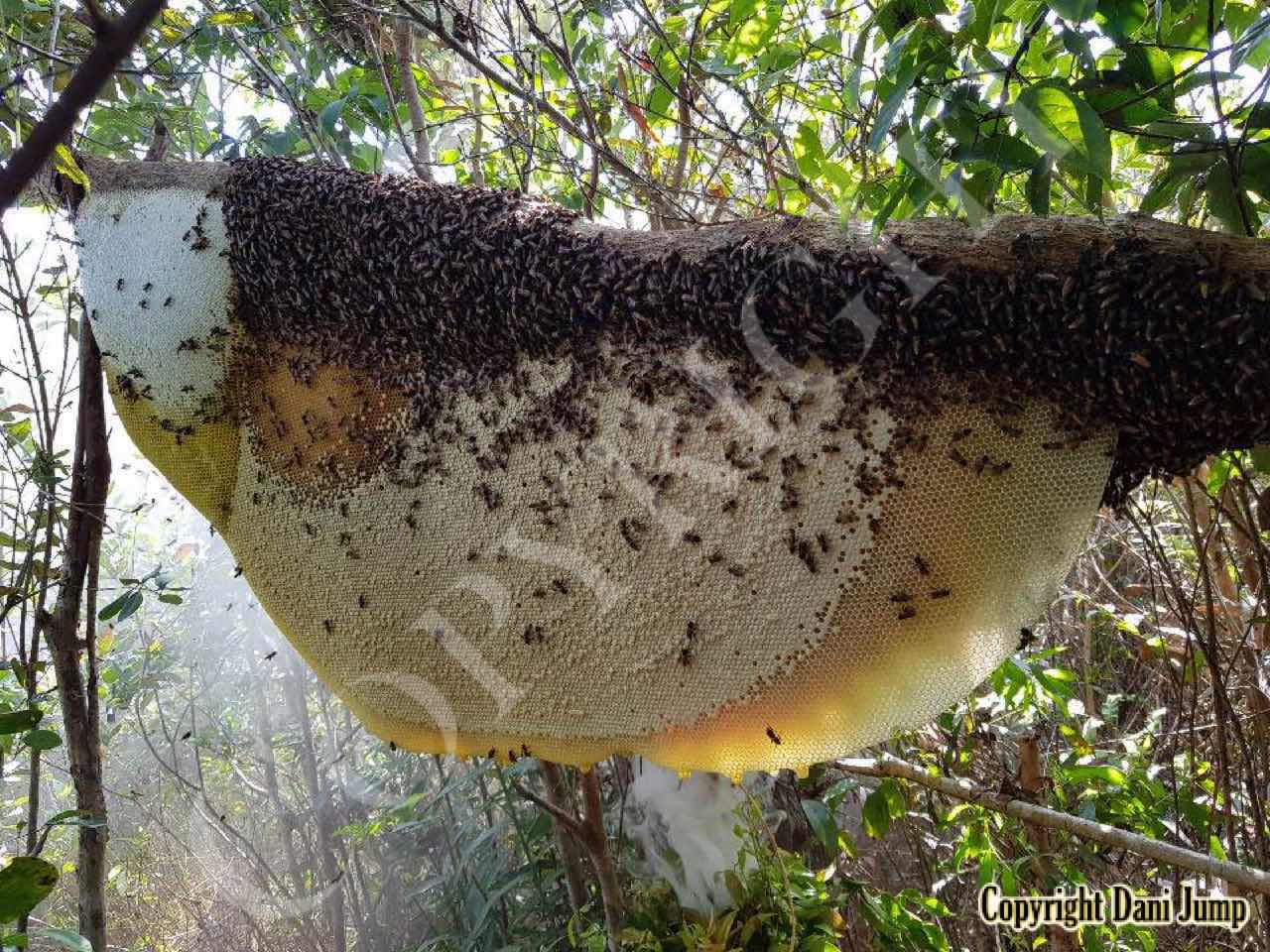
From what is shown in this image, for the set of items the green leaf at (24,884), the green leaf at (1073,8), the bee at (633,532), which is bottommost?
the green leaf at (24,884)

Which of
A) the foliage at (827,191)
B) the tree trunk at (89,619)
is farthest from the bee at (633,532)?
the tree trunk at (89,619)

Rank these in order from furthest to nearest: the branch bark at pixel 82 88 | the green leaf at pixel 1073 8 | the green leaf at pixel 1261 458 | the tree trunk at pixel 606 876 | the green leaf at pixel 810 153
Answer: the tree trunk at pixel 606 876, the green leaf at pixel 810 153, the green leaf at pixel 1261 458, the green leaf at pixel 1073 8, the branch bark at pixel 82 88

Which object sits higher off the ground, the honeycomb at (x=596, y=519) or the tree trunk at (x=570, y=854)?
the honeycomb at (x=596, y=519)

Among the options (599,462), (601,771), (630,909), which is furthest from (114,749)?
(599,462)

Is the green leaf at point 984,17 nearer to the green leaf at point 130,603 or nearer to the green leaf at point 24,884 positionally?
the green leaf at point 24,884

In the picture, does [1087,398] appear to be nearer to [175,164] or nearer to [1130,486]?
[1130,486]

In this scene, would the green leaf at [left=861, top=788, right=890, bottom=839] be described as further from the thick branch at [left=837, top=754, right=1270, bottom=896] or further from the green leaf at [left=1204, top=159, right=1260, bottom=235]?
the green leaf at [left=1204, top=159, right=1260, bottom=235]

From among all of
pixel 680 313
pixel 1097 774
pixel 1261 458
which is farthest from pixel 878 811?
pixel 680 313

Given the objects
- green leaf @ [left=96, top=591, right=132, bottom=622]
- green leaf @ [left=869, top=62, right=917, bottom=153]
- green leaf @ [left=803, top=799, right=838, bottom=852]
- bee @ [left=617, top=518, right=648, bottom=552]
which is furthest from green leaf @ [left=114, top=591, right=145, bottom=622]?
green leaf @ [left=869, top=62, right=917, bottom=153]
